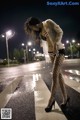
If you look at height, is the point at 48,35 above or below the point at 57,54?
above

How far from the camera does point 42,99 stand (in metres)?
6.90

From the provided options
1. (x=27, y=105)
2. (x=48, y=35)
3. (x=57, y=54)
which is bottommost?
(x=27, y=105)

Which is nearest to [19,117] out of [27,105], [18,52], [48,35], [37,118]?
[37,118]

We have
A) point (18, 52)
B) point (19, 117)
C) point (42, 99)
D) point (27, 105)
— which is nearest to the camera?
point (19, 117)

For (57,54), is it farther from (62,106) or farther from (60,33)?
(62,106)

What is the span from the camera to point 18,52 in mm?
108688

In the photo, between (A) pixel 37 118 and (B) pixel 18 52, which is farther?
(B) pixel 18 52

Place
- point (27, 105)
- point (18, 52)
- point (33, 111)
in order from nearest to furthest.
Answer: point (33, 111), point (27, 105), point (18, 52)

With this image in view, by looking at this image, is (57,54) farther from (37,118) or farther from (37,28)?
(37,118)

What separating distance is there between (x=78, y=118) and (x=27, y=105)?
1.81m

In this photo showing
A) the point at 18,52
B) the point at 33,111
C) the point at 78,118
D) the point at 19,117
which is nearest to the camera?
the point at 78,118

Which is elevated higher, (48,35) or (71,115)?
(48,35)

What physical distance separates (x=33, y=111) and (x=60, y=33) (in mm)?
1512

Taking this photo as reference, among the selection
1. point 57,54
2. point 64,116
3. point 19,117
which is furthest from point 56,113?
point 57,54
